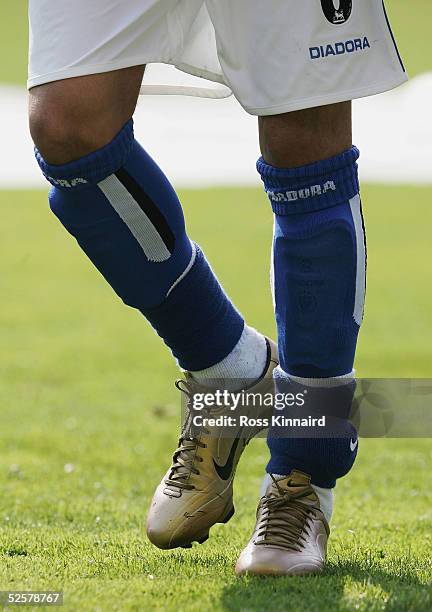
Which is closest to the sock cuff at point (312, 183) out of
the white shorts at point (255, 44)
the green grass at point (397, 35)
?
the white shorts at point (255, 44)

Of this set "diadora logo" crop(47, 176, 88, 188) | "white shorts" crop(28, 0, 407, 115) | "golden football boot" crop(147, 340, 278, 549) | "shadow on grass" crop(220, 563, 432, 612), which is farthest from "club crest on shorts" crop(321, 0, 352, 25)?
"shadow on grass" crop(220, 563, 432, 612)

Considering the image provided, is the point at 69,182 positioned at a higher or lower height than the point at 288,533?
higher

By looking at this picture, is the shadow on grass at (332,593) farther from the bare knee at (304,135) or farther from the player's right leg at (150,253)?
the bare knee at (304,135)

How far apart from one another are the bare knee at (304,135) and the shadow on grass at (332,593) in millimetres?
790

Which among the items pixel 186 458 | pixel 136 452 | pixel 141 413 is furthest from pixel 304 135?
pixel 141 413

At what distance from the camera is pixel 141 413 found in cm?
515

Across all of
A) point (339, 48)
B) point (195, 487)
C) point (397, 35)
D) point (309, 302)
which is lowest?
point (397, 35)

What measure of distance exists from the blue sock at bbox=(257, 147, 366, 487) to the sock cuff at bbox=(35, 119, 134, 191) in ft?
0.94

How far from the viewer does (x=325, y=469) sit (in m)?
2.44

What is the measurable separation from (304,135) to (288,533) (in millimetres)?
778

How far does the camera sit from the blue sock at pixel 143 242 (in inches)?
89.1

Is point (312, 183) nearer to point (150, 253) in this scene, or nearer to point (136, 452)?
point (150, 253)

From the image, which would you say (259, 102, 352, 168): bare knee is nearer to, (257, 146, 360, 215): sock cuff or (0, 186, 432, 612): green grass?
(257, 146, 360, 215): sock cuff

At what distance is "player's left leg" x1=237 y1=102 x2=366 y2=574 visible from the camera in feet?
7.45
